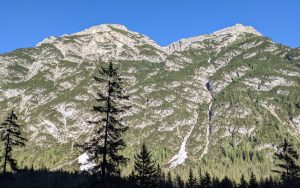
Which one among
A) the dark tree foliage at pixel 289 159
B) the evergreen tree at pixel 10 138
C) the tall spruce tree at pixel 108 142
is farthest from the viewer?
the dark tree foliage at pixel 289 159

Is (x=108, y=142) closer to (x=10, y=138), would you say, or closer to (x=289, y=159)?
(x=10, y=138)

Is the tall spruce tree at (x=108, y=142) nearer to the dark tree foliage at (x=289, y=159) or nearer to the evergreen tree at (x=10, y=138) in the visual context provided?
the evergreen tree at (x=10, y=138)

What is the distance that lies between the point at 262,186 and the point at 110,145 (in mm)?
154479

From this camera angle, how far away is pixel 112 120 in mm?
36344

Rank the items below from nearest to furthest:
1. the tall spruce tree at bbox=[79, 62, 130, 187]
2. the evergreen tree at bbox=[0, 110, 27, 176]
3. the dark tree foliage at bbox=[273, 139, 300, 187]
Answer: the tall spruce tree at bbox=[79, 62, 130, 187], the evergreen tree at bbox=[0, 110, 27, 176], the dark tree foliage at bbox=[273, 139, 300, 187]

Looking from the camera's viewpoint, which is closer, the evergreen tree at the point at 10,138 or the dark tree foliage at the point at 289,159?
the evergreen tree at the point at 10,138

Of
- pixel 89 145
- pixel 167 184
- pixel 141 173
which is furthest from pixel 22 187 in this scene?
pixel 89 145

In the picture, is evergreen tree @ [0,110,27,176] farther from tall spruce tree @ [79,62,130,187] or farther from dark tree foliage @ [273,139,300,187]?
dark tree foliage @ [273,139,300,187]

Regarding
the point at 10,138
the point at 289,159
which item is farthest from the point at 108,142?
Answer: the point at 289,159

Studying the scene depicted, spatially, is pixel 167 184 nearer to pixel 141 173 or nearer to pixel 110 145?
pixel 141 173

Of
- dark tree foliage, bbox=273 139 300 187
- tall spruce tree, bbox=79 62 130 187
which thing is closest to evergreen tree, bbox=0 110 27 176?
tall spruce tree, bbox=79 62 130 187

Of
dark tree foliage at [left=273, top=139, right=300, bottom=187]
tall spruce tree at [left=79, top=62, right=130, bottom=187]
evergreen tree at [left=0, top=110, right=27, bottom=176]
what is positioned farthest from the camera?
dark tree foliage at [left=273, top=139, right=300, bottom=187]

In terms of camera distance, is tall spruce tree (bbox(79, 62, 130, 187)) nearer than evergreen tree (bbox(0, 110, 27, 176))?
Yes

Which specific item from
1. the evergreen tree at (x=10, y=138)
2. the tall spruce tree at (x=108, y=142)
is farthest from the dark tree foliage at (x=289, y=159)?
the evergreen tree at (x=10, y=138)
